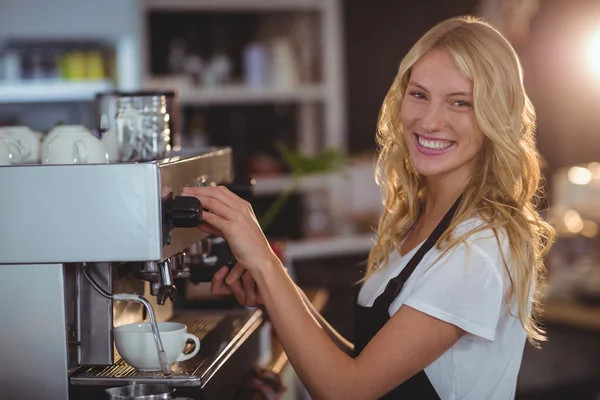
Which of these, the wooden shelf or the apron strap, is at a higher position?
the apron strap

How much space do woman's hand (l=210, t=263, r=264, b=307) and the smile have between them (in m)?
0.46

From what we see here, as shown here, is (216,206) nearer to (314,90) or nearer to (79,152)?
(79,152)

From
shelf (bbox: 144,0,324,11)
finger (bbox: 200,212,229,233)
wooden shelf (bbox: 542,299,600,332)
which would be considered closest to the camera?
finger (bbox: 200,212,229,233)

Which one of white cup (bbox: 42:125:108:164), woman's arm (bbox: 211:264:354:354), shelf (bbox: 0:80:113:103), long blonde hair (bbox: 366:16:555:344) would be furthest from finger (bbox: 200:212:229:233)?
shelf (bbox: 0:80:113:103)

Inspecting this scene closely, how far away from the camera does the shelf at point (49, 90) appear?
4.61 meters

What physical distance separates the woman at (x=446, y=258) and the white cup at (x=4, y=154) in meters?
0.34

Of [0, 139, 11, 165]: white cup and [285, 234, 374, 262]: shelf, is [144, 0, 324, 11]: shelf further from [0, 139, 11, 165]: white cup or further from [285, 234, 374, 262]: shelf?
[0, 139, 11, 165]: white cup

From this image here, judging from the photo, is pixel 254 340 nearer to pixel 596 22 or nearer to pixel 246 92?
pixel 246 92

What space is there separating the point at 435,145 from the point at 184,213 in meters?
0.60

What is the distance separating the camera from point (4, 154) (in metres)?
1.66

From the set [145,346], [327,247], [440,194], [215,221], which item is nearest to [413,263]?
[440,194]

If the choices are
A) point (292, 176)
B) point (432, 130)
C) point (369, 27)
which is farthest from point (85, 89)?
point (432, 130)

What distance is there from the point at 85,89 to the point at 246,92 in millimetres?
862

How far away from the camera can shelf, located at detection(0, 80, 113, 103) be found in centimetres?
461
